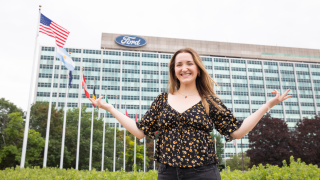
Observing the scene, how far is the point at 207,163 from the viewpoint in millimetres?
2184

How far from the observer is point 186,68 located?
2547 millimetres

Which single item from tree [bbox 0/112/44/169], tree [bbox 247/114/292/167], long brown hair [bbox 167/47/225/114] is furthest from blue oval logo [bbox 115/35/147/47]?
long brown hair [bbox 167/47/225/114]

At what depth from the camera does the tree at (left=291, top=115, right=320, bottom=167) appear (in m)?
27.4

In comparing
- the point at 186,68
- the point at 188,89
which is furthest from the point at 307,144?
the point at 186,68

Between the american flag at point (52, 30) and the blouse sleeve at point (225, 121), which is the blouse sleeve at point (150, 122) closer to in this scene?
the blouse sleeve at point (225, 121)

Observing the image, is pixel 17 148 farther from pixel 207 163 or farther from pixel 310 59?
pixel 310 59

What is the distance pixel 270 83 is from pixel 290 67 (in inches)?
371

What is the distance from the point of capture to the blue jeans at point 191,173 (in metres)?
2.11

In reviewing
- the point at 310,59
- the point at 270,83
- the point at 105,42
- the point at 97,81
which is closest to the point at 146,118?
the point at 97,81

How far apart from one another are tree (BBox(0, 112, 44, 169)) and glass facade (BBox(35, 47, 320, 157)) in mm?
30839

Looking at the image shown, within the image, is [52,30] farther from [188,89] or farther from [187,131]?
[187,131]

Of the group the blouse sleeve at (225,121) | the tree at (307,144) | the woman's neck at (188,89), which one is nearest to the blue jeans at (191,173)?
the blouse sleeve at (225,121)

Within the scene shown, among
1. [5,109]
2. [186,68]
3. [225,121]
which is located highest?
[5,109]

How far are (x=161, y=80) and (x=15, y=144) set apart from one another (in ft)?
145
